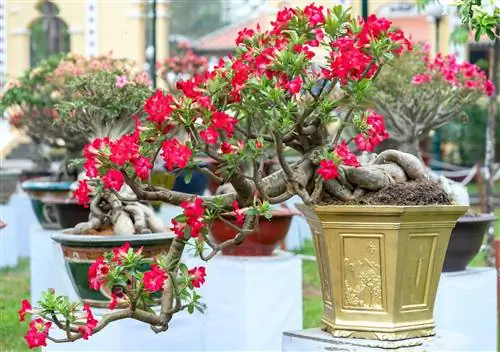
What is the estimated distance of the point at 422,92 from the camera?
5742 millimetres

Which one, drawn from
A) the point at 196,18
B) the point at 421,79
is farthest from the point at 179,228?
the point at 196,18

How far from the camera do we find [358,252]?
3.10m

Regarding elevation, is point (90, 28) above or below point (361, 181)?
above

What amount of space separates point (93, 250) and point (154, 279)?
118 cm

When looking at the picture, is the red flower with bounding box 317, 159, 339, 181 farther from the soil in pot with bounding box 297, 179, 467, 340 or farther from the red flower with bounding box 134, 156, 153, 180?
the red flower with bounding box 134, 156, 153, 180

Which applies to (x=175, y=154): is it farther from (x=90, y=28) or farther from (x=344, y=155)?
(x=90, y=28)

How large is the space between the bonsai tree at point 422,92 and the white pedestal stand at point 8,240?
357 cm

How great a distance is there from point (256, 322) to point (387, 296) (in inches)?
72.5

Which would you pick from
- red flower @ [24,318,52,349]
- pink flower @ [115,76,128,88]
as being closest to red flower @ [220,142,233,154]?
red flower @ [24,318,52,349]

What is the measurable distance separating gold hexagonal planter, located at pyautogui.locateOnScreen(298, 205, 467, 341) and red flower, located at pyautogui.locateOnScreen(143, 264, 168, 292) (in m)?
0.55

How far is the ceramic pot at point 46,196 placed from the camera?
6301mm

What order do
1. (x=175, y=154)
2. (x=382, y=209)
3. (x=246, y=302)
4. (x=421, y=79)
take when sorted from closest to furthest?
(x=175, y=154) → (x=382, y=209) → (x=246, y=302) → (x=421, y=79)

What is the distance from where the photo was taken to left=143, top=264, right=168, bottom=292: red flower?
2855 millimetres

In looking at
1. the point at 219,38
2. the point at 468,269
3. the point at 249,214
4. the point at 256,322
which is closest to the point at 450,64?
the point at 468,269
